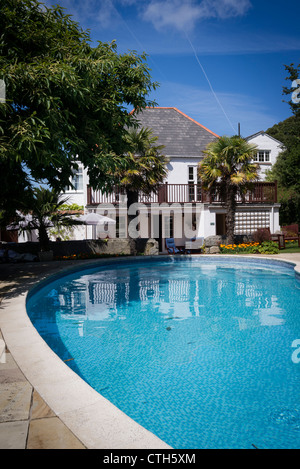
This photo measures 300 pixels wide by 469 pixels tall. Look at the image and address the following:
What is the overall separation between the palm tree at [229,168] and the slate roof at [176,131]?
5260 millimetres

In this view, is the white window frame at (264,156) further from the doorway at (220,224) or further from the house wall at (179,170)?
the house wall at (179,170)

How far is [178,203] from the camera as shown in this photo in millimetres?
20328

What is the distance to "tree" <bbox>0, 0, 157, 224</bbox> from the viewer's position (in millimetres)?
6121

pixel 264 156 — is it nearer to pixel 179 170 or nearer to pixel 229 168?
pixel 179 170

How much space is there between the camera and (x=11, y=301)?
6617mm

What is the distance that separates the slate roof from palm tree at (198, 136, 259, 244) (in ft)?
17.3

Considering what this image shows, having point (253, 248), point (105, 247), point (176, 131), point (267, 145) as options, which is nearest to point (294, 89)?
point (267, 145)

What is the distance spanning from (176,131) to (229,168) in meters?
8.75

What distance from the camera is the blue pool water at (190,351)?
341cm

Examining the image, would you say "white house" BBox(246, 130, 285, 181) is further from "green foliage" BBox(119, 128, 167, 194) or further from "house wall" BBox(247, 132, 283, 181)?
"green foliage" BBox(119, 128, 167, 194)

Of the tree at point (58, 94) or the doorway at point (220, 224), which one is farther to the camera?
the doorway at point (220, 224)

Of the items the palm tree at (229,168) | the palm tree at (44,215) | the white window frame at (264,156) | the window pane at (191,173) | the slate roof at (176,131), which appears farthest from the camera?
the white window frame at (264,156)

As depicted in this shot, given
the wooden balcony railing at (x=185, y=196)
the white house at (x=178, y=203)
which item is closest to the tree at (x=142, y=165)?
the white house at (x=178, y=203)

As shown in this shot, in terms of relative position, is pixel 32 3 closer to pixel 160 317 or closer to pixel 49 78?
pixel 49 78
